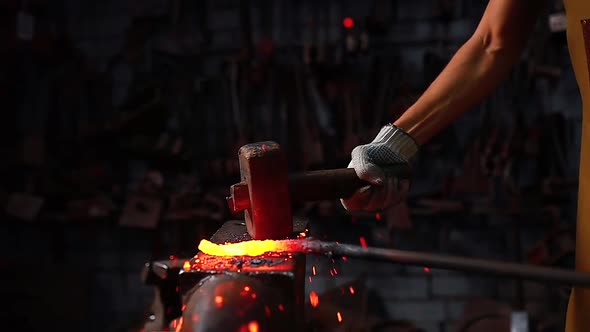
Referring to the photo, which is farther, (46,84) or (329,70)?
(46,84)

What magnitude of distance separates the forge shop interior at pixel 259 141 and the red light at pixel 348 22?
0.02m

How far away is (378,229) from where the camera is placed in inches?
177

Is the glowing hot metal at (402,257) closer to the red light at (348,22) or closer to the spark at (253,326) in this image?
the spark at (253,326)

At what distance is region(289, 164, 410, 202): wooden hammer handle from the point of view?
134cm

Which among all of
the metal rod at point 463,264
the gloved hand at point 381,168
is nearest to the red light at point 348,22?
the gloved hand at point 381,168

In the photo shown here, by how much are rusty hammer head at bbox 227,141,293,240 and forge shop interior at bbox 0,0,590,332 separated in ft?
8.20

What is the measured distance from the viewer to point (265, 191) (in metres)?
1.28

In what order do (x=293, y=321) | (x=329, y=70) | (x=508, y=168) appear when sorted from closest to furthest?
(x=293, y=321), (x=508, y=168), (x=329, y=70)

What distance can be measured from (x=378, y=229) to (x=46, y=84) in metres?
3.18

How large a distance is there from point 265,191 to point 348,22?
11.4 ft

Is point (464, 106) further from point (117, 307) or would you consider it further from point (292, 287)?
point (117, 307)

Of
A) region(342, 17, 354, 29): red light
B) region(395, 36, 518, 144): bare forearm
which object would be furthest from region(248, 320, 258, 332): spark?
region(342, 17, 354, 29): red light

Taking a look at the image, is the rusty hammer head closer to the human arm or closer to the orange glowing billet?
the orange glowing billet

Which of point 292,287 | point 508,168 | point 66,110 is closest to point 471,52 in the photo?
point 292,287
